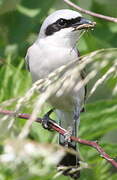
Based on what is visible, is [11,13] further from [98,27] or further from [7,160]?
[7,160]

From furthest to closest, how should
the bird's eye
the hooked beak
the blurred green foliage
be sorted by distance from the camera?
1. the bird's eye
2. the hooked beak
3. the blurred green foliage

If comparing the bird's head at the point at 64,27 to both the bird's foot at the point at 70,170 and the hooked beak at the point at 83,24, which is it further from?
the bird's foot at the point at 70,170

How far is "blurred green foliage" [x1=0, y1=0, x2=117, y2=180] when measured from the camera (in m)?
1.86

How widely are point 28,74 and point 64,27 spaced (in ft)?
1.04

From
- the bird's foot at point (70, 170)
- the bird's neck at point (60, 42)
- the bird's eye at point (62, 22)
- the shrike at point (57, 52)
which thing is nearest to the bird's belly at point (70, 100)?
the shrike at point (57, 52)

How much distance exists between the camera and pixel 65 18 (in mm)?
2277

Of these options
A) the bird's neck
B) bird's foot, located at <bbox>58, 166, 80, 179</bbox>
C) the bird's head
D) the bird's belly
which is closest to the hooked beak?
the bird's head

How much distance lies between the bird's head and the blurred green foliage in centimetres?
10

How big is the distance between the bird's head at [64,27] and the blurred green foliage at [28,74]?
0.10 meters

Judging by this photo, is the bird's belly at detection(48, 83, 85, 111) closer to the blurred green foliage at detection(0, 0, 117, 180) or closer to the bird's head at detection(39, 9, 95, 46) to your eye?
the blurred green foliage at detection(0, 0, 117, 180)

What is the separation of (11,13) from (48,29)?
388 mm

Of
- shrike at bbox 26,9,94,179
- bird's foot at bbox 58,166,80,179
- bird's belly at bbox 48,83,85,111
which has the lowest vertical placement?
bird's foot at bbox 58,166,80,179

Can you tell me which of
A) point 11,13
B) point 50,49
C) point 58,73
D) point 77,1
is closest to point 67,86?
point 58,73

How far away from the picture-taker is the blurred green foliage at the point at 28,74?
1.86 meters
